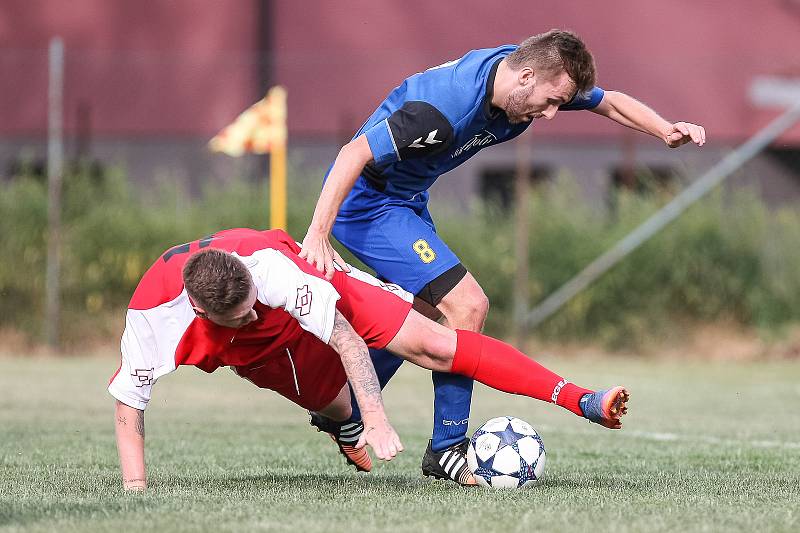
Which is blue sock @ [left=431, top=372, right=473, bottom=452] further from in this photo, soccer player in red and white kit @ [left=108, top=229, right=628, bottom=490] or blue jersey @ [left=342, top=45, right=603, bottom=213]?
blue jersey @ [left=342, top=45, right=603, bottom=213]

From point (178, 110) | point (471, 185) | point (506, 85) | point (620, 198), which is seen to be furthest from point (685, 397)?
point (178, 110)

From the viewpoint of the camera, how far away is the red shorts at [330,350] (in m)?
5.49

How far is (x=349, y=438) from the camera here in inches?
245

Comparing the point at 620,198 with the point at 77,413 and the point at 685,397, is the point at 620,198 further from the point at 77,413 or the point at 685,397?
the point at 77,413

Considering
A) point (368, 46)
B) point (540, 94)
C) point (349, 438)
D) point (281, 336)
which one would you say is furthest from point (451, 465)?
point (368, 46)

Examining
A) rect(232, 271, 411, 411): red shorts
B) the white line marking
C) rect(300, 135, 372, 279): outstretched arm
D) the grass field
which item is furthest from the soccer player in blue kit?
the white line marking

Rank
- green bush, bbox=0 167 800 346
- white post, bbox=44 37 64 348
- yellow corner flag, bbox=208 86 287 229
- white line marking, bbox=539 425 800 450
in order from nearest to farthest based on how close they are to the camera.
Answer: white line marking, bbox=539 425 800 450 → white post, bbox=44 37 64 348 → green bush, bbox=0 167 800 346 → yellow corner flag, bbox=208 86 287 229

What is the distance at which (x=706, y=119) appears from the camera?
19.5 m

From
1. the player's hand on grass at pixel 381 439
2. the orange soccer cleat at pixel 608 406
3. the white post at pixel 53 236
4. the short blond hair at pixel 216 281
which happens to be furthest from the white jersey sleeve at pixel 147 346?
the white post at pixel 53 236

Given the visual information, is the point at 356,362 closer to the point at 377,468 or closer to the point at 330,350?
the point at 330,350

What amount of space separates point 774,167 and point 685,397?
27.4 ft

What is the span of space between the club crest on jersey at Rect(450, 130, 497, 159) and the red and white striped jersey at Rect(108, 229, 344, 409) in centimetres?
95

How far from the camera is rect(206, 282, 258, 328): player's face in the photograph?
194 inches

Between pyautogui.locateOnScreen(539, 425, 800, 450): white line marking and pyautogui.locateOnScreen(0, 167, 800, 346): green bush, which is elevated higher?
pyautogui.locateOnScreen(0, 167, 800, 346): green bush
